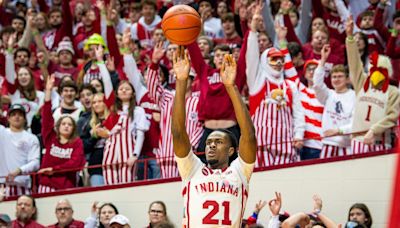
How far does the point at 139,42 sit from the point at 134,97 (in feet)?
12.2

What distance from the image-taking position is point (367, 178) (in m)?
12.0

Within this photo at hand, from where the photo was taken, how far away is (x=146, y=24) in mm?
17344

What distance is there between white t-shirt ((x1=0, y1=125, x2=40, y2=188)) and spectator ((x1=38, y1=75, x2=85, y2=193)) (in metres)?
0.18

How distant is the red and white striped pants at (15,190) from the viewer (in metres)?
14.2

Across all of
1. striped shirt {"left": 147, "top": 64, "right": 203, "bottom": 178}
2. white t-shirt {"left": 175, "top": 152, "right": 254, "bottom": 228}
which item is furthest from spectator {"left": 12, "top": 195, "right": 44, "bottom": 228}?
white t-shirt {"left": 175, "top": 152, "right": 254, "bottom": 228}

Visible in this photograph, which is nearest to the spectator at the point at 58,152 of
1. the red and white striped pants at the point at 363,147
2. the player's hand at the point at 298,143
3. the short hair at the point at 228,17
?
the player's hand at the point at 298,143

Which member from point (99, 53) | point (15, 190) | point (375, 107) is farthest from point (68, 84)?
point (375, 107)

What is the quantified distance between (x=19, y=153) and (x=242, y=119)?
21.6ft

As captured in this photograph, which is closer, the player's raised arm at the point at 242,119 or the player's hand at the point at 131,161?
the player's raised arm at the point at 242,119

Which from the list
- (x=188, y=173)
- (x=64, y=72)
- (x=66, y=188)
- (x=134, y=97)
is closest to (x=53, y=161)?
(x=66, y=188)

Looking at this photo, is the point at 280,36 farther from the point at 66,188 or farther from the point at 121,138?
the point at 66,188

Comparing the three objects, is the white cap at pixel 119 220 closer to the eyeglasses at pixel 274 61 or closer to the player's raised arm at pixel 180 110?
the eyeglasses at pixel 274 61

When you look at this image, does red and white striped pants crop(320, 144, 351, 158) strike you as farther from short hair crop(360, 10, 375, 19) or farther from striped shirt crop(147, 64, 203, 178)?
short hair crop(360, 10, 375, 19)

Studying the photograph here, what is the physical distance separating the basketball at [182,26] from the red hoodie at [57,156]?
474 cm
